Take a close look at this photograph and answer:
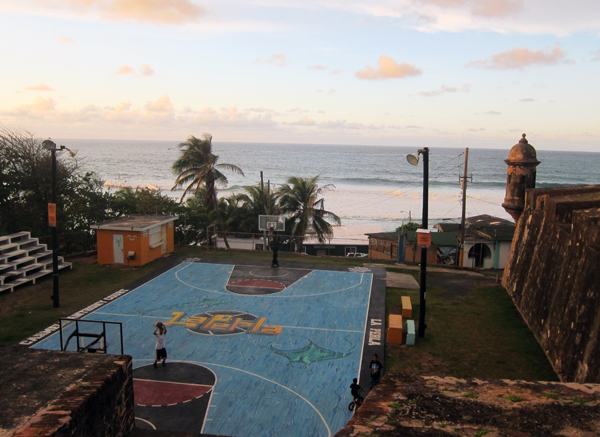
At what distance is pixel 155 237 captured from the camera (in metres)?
28.6

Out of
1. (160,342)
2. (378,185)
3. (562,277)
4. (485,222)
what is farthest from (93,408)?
(378,185)

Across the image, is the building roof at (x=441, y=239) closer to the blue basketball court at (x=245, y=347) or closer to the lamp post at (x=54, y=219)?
the blue basketball court at (x=245, y=347)

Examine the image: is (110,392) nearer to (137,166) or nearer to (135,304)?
(135,304)

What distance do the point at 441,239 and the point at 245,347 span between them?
70.5 ft

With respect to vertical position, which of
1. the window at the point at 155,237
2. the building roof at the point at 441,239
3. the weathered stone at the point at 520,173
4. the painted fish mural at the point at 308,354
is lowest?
the painted fish mural at the point at 308,354

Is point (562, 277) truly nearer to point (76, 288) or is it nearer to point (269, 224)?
point (269, 224)

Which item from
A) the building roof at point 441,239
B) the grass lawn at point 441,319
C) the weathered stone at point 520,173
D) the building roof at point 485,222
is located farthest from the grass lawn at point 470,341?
the building roof at point 485,222

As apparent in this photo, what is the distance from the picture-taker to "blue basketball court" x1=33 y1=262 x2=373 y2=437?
41.9 ft

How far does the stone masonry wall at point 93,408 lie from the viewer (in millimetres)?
7090

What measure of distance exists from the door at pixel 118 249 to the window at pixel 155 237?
1707 mm

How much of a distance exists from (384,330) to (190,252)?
16.5 m

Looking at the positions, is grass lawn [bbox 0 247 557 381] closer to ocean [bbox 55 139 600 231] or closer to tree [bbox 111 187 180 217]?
tree [bbox 111 187 180 217]

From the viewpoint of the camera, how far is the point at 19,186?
3034cm

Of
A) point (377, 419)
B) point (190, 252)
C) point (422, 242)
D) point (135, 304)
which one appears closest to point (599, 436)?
point (377, 419)
